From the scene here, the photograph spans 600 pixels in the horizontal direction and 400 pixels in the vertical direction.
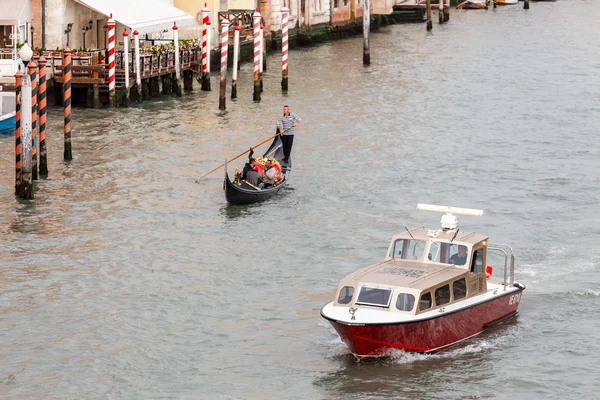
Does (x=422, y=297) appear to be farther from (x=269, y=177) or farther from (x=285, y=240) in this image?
(x=269, y=177)

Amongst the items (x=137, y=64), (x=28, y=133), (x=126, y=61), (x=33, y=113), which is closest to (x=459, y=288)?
(x=28, y=133)

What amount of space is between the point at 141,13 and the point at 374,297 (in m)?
29.3

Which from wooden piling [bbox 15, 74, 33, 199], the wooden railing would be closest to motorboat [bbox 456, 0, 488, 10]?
the wooden railing

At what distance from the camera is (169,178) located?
3578 centimetres

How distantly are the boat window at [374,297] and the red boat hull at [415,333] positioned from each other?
483 millimetres

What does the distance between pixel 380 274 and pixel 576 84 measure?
35.6m

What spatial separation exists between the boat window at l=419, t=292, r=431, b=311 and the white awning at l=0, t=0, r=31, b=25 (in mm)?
27308

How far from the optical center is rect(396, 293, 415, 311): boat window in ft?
69.8

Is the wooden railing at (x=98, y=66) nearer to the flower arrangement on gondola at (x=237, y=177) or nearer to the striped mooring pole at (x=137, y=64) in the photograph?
the striped mooring pole at (x=137, y=64)

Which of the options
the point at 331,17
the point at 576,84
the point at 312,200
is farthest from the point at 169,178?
the point at 331,17

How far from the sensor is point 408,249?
23297mm

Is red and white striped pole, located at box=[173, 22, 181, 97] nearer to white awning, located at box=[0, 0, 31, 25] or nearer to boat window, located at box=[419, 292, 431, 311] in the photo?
white awning, located at box=[0, 0, 31, 25]

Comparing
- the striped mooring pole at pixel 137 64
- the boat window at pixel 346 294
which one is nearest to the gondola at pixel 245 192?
the boat window at pixel 346 294

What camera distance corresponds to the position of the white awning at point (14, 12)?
149ft
